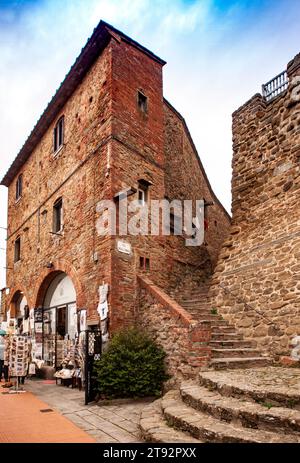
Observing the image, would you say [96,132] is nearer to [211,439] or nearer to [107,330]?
[107,330]

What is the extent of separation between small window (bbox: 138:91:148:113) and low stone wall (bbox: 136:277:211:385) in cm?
512

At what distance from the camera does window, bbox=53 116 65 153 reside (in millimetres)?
13316

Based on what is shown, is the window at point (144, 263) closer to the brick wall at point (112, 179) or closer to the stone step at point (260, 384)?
the brick wall at point (112, 179)

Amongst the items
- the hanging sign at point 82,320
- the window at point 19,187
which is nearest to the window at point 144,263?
the hanging sign at point 82,320

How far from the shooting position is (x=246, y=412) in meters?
4.59

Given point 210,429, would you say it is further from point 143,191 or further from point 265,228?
point 143,191

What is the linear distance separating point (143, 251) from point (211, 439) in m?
5.85

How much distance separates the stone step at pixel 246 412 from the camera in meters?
4.28

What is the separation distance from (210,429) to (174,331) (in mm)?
3363

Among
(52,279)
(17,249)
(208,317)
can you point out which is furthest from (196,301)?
(17,249)

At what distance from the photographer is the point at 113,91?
1024 centimetres

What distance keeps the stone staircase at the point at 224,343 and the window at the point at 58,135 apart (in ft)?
21.9

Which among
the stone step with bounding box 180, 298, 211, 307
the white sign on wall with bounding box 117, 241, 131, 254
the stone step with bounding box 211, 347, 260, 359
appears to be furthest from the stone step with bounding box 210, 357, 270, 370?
the white sign on wall with bounding box 117, 241, 131, 254

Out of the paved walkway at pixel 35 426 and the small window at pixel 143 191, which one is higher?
the small window at pixel 143 191
